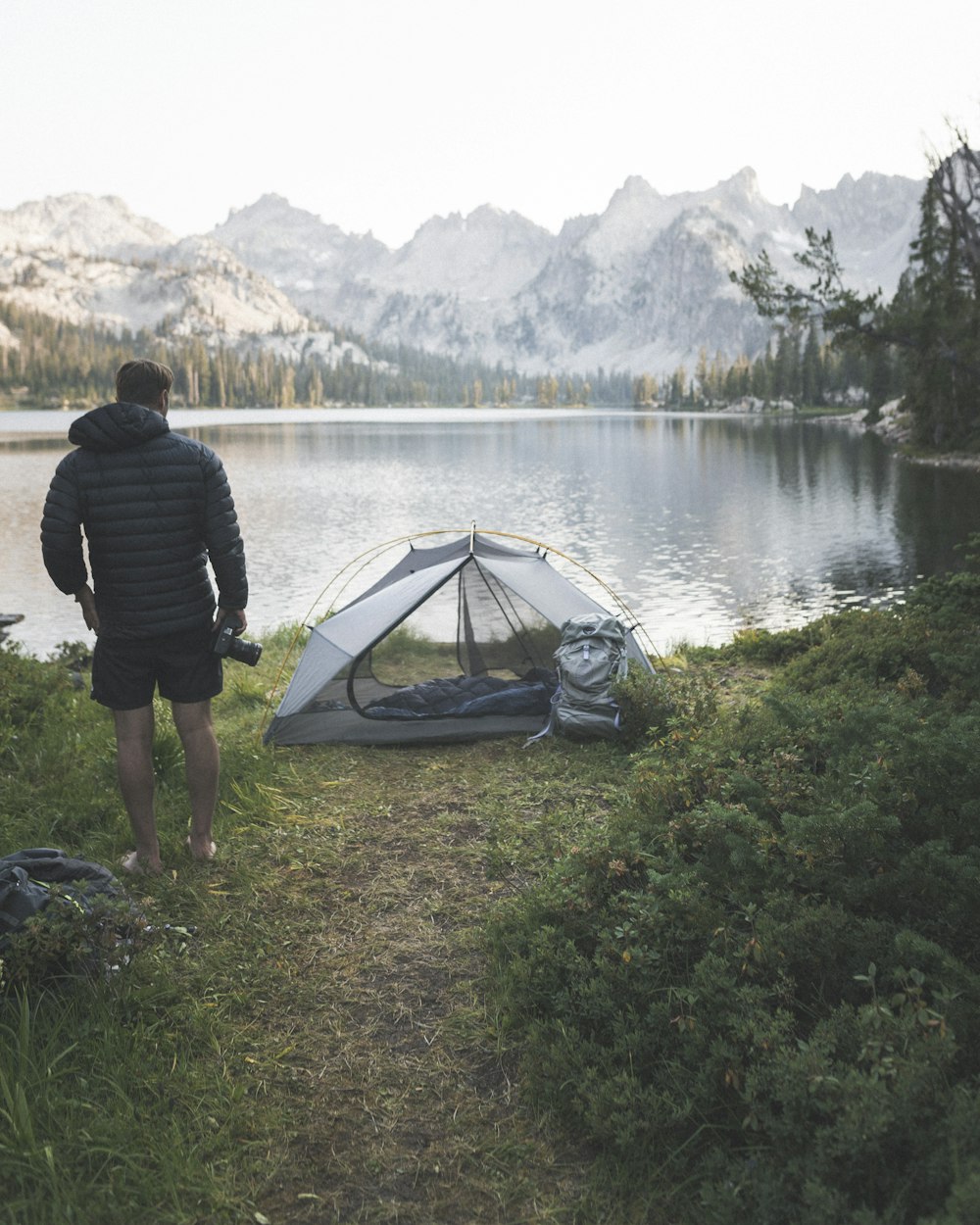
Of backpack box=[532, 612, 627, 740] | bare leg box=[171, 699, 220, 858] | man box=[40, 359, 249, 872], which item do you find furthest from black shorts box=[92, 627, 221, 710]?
backpack box=[532, 612, 627, 740]

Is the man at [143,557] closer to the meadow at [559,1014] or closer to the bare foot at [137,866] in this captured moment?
the bare foot at [137,866]

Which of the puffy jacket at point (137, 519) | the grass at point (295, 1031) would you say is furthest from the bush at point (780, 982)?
the puffy jacket at point (137, 519)

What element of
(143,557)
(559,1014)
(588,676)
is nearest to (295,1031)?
(559,1014)

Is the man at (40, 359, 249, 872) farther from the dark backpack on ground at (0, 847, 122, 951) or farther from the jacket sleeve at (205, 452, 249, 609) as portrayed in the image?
the dark backpack on ground at (0, 847, 122, 951)

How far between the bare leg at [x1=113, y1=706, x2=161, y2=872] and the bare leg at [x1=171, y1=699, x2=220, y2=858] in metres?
0.19

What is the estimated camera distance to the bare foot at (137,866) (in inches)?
204

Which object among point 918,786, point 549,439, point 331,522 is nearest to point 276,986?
point 918,786

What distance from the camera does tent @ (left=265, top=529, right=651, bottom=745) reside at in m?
7.94

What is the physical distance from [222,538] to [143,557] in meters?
0.43

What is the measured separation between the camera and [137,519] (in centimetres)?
474

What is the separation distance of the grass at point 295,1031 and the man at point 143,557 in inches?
40.1

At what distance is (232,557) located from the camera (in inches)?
198

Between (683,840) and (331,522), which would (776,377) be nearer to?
(331,522)

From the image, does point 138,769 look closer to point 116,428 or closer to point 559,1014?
point 116,428
